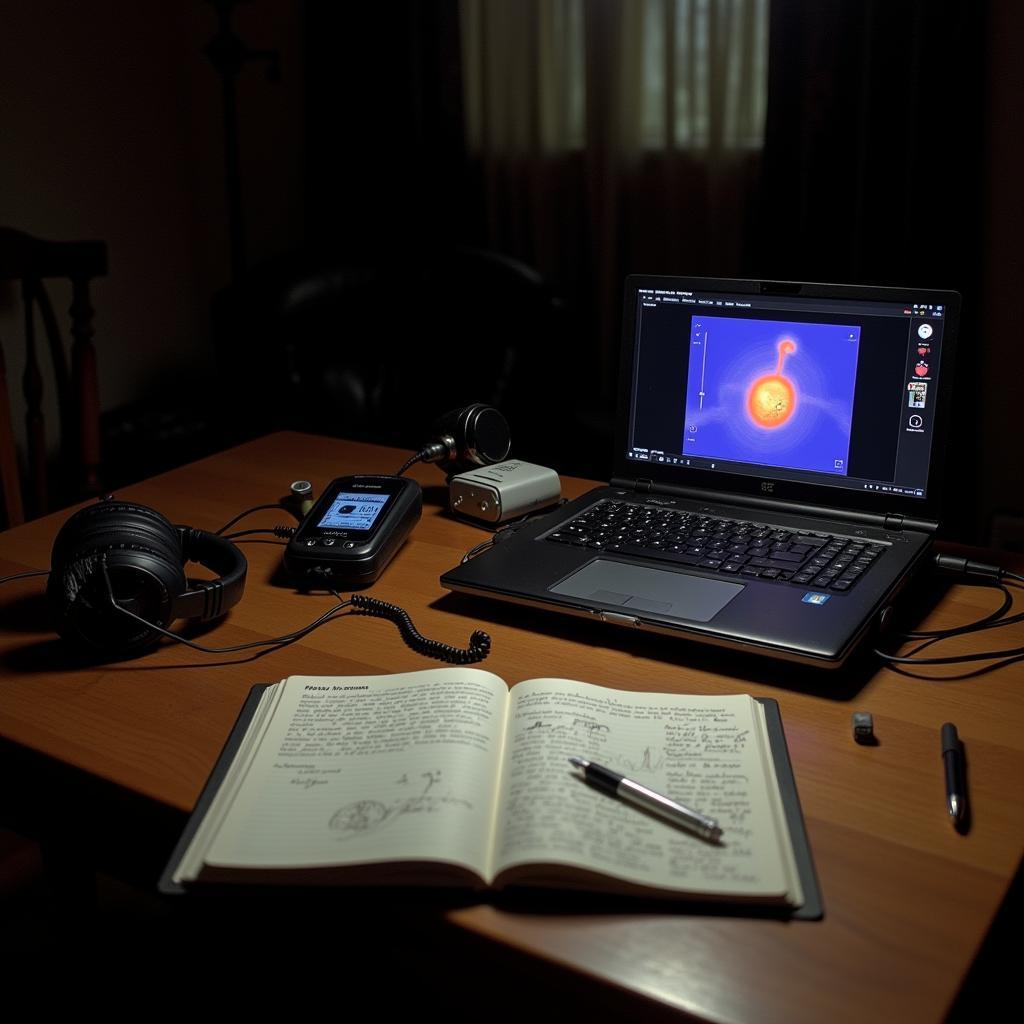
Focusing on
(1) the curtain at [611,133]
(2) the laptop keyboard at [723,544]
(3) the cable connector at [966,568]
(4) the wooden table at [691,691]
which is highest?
(1) the curtain at [611,133]

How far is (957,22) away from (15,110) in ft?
7.62

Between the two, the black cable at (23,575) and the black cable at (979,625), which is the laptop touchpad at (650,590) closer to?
the black cable at (979,625)

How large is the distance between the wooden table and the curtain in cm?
175

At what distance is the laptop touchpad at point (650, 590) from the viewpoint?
98 centimetres

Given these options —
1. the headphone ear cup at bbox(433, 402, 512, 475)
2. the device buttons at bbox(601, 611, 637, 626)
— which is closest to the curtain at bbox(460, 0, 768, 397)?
the headphone ear cup at bbox(433, 402, 512, 475)

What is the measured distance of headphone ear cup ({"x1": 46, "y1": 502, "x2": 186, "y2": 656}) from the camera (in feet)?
3.07

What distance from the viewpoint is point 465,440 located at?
1.36 metres

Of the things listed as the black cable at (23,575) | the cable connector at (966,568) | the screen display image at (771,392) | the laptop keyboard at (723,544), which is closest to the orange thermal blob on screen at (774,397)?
the screen display image at (771,392)

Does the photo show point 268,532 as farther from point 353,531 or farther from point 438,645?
point 438,645

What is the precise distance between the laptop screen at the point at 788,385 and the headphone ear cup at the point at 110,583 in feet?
1.84

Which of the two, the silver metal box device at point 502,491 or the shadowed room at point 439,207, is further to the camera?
the shadowed room at point 439,207

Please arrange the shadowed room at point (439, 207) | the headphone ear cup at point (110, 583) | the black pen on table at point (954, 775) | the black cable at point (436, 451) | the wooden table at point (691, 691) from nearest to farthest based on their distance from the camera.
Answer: the wooden table at point (691, 691)
the black pen on table at point (954, 775)
the headphone ear cup at point (110, 583)
the black cable at point (436, 451)
the shadowed room at point (439, 207)

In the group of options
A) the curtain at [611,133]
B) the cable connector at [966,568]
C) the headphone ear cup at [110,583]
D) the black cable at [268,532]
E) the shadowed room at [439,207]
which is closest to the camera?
the headphone ear cup at [110,583]

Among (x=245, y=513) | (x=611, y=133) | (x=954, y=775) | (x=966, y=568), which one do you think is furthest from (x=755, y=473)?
(x=611, y=133)
